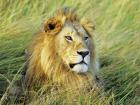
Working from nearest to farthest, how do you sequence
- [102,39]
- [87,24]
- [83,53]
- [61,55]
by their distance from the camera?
[83,53], [61,55], [87,24], [102,39]

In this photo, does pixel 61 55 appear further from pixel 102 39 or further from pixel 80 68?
pixel 102 39

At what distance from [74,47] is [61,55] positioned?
0.13m

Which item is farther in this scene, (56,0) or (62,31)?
(56,0)

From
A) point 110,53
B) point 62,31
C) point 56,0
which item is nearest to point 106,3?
point 56,0

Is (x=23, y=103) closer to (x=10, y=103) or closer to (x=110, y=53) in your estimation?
(x=10, y=103)

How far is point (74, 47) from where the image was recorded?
15.7 ft

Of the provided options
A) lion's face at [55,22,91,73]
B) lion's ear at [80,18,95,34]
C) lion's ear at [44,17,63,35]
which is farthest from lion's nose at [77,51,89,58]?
lion's ear at [80,18,95,34]

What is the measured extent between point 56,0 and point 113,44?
32.8 inches

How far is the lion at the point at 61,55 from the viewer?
A: 4.83m

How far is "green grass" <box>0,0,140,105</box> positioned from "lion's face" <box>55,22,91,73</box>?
0.23m

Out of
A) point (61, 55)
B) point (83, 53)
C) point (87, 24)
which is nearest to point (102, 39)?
point (87, 24)

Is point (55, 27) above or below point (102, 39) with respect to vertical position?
above

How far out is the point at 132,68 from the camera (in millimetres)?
5684

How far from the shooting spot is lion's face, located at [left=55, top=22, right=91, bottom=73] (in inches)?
186
